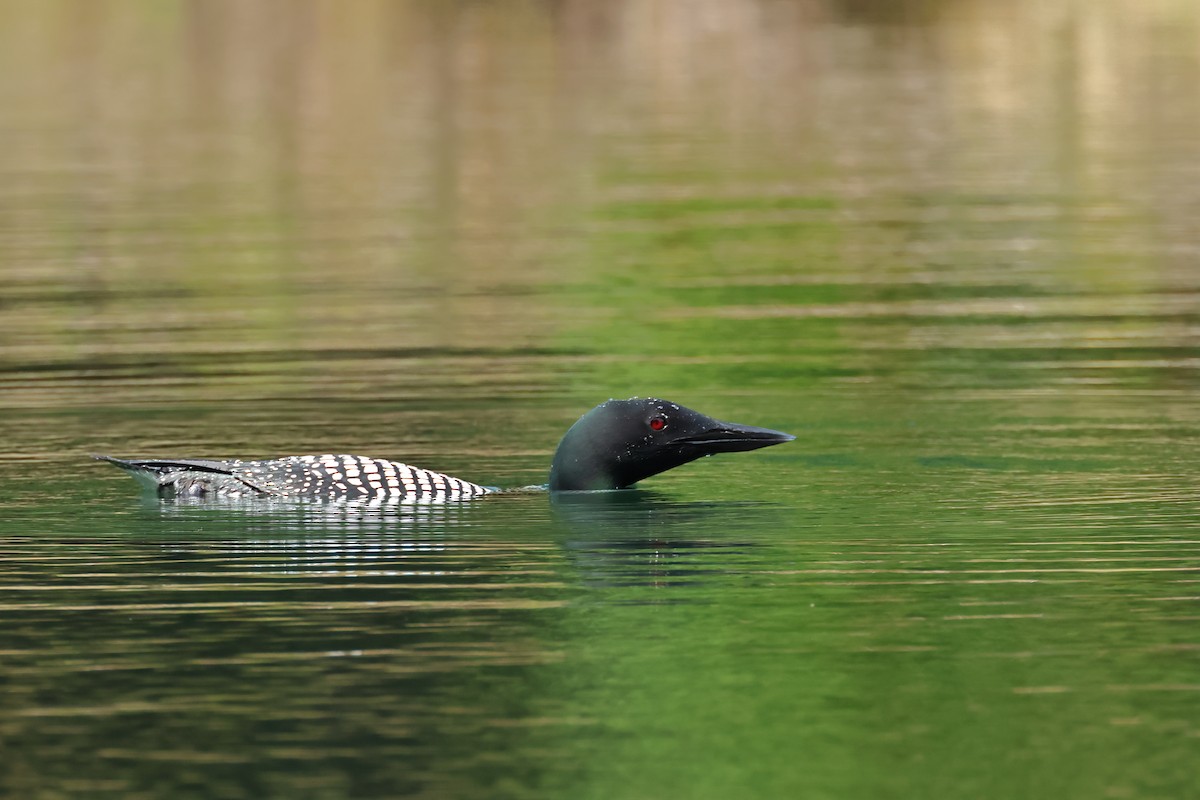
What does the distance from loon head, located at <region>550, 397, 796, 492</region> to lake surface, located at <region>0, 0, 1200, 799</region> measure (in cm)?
17

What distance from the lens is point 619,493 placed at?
11.4 meters

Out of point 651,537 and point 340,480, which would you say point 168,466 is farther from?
point 651,537

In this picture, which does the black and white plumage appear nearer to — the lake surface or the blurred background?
the lake surface

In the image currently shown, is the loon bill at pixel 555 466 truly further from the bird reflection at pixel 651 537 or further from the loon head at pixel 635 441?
the bird reflection at pixel 651 537

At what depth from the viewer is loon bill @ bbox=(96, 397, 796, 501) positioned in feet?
35.5

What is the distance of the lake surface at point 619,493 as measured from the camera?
23.3ft

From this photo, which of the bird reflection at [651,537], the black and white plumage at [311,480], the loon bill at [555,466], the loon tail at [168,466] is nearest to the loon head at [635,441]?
the loon bill at [555,466]

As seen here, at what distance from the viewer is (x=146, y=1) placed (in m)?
68.0

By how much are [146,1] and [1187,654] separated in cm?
6273

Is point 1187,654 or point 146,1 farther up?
point 146,1

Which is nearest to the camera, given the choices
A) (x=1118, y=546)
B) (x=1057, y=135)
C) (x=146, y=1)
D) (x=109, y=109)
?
(x=1118, y=546)

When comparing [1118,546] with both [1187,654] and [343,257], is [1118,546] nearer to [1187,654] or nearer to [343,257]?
[1187,654]

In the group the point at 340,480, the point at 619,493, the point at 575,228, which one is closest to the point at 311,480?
the point at 340,480

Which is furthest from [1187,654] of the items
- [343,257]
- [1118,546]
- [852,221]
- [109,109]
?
[109,109]
